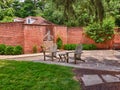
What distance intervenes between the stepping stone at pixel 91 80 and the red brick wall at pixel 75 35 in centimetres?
1516

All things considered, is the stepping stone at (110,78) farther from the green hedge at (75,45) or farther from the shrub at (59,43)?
the green hedge at (75,45)

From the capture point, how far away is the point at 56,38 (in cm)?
1973

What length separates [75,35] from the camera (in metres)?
21.5

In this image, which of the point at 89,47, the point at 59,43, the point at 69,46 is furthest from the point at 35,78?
the point at 89,47

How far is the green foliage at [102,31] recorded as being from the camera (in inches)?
800

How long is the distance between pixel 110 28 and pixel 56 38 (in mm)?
4592

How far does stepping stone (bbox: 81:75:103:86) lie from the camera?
5575 millimetres

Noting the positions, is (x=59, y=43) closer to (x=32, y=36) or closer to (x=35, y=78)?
(x=32, y=36)

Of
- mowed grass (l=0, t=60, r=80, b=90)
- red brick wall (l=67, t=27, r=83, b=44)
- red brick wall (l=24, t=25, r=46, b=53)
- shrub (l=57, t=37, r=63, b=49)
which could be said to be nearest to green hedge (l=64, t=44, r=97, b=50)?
shrub (l=57, t=37, r=63, b=49)

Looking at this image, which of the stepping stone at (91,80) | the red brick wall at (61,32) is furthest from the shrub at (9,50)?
the stepping stone at (91,80)

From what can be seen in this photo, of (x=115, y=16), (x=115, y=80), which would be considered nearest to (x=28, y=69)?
(x=115, y=80)

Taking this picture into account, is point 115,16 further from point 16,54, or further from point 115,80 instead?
point 115,80

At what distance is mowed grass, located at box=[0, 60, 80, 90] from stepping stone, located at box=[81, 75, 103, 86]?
26 centimetres

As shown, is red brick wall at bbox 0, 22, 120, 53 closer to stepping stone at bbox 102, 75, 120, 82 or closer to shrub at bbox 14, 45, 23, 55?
shrub at bbox 14, 45, 23, 55
